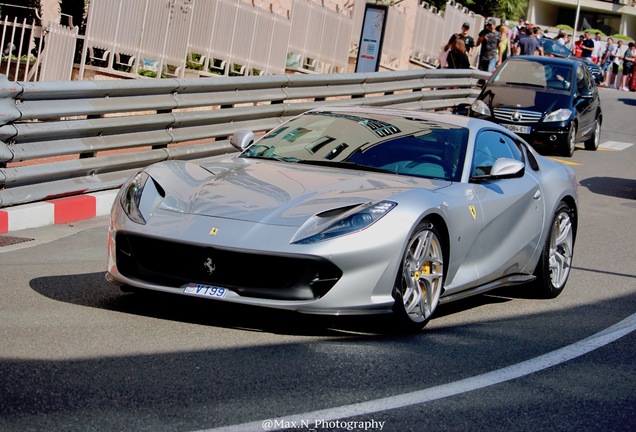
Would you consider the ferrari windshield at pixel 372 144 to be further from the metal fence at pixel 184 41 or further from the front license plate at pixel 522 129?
the front license plate at pixel 522 129


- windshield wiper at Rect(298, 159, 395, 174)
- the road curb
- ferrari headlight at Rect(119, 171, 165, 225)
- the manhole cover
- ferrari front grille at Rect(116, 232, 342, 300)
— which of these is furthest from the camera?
the road curb

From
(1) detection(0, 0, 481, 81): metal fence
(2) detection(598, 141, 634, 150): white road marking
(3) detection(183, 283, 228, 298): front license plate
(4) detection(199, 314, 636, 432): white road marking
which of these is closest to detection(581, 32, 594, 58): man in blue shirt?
(1) detection(0, 0, 481, 81): metal fence

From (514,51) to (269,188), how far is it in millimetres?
29155

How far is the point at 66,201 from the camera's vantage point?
34.0ft

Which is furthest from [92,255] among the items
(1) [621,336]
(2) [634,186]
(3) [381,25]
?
(3) [381,25]

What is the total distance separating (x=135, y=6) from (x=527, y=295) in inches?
380

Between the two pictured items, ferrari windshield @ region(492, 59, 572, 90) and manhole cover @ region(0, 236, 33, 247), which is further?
ferrari windshield @ region(492, 59, 572, 90)

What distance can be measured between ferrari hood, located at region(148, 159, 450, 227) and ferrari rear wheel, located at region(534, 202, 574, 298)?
1510mm

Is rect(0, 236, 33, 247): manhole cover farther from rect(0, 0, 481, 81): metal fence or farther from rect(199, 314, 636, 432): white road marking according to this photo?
rect(0, 0, 481, 81): metal fence

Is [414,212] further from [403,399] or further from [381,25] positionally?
[381,25]

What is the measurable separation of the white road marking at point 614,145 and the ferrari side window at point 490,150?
1445 cm

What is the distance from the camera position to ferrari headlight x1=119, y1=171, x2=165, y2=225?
664 cm

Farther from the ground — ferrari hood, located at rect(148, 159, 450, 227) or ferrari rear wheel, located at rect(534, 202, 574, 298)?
ferrari hood, located at rect(148, 159, 450, 227)

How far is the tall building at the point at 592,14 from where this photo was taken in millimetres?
81625
